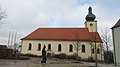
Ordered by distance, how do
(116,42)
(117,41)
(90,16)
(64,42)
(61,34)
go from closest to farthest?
(117,41), (116,42), (64,42), (61,34), (90,16)

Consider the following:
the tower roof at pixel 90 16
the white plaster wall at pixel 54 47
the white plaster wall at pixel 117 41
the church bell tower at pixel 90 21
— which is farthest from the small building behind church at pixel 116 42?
the tower roof at pixel 90 16

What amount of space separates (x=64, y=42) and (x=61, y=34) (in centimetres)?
338

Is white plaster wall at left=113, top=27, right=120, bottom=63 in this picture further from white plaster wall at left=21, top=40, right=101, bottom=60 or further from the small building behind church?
white plaster wall at left=21, top=40, right=101, bottom=60

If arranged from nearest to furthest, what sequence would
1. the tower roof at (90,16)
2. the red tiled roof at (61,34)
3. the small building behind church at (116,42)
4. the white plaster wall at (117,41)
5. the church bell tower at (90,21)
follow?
the white plaster wall at (117,41), the small building behind church at (116,42), the red tiled roof at (61,34), the church bell tower at (90,21), the tower roof at (90,16)

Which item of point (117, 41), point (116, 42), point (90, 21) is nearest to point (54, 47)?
point (90, 21)

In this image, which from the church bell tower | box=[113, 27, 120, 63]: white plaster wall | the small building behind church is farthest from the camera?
the church bell tower

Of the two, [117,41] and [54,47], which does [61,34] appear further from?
[117,41]

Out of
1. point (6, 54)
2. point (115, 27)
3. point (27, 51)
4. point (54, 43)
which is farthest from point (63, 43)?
point (115, 27)

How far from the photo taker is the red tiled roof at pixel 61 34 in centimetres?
5316

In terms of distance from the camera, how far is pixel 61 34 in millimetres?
55062

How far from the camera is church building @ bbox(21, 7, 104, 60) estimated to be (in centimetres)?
5156

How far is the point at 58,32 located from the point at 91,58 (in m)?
13.8

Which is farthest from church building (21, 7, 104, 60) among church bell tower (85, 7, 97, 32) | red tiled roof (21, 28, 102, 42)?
church bell tower (85, 7, 97, 32)

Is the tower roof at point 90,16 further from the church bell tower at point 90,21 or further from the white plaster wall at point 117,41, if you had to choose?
the white plaster wall at point 117,41
